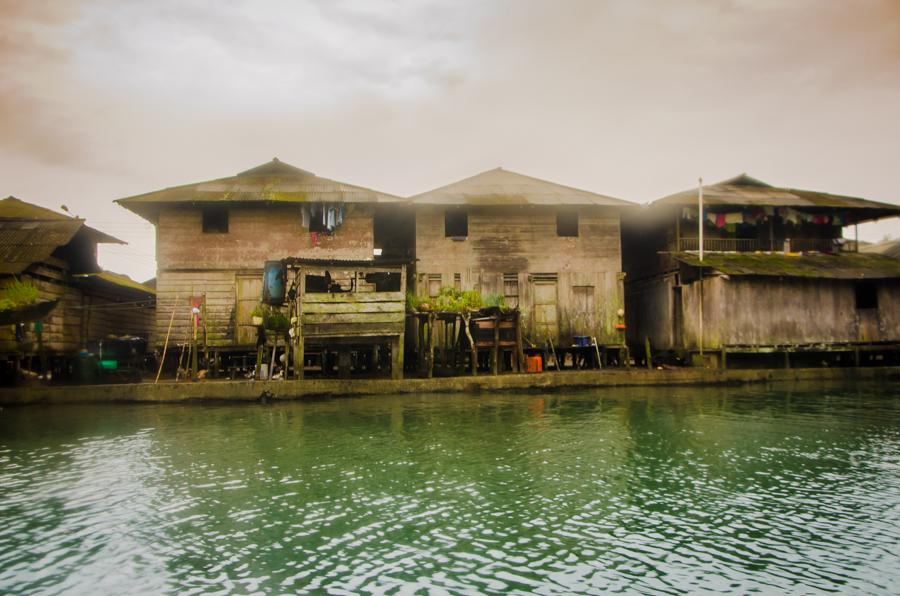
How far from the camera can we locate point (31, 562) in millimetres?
5461

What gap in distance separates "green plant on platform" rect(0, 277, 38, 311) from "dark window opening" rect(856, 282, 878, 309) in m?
27.4

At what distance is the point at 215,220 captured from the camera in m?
21.4

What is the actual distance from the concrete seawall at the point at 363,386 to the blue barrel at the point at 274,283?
3011 millimetres

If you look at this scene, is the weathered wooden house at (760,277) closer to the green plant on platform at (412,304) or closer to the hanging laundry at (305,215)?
the green plant on platform at (412,304)

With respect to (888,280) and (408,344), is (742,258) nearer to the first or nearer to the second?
(888,280)

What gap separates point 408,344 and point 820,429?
13196 mm

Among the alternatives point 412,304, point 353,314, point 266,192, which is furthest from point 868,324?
point 266,192

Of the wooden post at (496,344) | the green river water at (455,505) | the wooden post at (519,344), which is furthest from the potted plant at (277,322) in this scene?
the wooden post at (519,344)

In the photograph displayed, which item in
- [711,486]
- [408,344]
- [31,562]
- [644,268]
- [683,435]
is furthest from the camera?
[644,268]

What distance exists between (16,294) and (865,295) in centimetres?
2832

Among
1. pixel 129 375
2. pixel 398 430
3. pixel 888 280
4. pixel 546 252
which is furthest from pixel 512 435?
pixel 888 280

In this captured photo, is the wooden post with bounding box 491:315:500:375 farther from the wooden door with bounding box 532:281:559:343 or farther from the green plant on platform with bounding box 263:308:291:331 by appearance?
the green plant on platform with bounding box 263:308:291:331

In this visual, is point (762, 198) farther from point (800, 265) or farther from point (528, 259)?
point (528, 259)

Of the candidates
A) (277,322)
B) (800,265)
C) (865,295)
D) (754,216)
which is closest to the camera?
(277,322)
